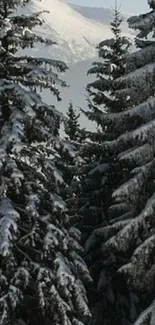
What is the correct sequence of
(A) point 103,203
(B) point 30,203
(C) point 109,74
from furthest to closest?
(C) point 109,74, (A) point 103,203, (B) point 30,203

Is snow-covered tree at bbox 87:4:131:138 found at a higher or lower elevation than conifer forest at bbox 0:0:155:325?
higher

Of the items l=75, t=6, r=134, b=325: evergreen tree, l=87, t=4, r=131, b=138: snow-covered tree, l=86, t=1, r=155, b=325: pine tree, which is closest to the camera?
l=86, t=1, r=155, b=325: pine tree

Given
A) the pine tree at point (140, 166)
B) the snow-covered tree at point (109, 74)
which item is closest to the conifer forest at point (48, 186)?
the pine tree at point (140, 166)

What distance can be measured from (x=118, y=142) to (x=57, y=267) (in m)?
3.22

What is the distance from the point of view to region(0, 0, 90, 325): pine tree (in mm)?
13531

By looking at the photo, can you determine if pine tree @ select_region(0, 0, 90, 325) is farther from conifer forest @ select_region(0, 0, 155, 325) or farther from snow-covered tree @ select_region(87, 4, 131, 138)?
snow-covered tree @ select_region(87, 4, 131, 138)

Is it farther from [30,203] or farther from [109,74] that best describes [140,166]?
[109,74]

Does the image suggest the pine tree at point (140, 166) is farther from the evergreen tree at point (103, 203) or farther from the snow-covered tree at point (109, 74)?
the snow-covered tree at point (109, 74)

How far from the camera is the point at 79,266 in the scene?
15.9m

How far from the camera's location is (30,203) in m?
13.8

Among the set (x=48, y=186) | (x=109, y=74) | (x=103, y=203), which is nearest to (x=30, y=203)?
(x=48, y=186)

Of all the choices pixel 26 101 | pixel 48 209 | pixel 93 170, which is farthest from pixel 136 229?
pixel 93 170

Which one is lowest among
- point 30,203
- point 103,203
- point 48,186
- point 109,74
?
point 30,203

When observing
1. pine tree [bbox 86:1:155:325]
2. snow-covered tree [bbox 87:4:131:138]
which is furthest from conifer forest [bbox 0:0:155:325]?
snow-covered tree [bbox 87:4:131:138]
